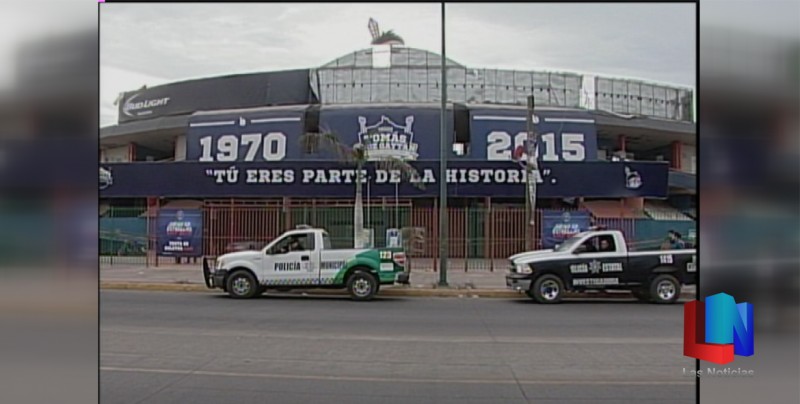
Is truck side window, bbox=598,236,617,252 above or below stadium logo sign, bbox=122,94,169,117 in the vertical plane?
below

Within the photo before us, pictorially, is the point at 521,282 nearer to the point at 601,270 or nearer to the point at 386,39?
the point at 601,270

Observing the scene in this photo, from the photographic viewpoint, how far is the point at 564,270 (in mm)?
14906

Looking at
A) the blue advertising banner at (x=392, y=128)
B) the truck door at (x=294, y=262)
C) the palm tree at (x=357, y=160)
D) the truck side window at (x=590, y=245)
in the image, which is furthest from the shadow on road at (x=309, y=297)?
the blue advertising banner at (x=392, y=128)

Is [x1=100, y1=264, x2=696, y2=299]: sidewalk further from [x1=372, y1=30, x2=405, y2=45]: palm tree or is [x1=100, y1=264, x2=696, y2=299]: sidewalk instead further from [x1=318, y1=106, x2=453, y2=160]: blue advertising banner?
[x1=372, y1=30, x2=405, y2=45]: palm tree

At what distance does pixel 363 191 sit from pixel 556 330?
1564 centimetres

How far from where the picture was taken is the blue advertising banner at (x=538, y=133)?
2834 centimetres

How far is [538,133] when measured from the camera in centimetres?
2841

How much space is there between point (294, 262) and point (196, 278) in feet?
18.3

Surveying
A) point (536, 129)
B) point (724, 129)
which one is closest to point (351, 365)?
point (724, 129)

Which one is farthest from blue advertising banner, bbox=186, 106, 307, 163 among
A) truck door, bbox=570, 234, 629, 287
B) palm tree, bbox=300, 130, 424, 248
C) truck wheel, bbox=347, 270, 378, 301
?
truck door, bbox=570, 234, 629, 287

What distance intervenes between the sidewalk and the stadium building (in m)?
1.06

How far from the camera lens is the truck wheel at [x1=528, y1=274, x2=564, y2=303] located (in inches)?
593

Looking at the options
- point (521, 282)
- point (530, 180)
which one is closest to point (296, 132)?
point (530, 180)

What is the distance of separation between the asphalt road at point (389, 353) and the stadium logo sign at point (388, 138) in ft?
44.5
